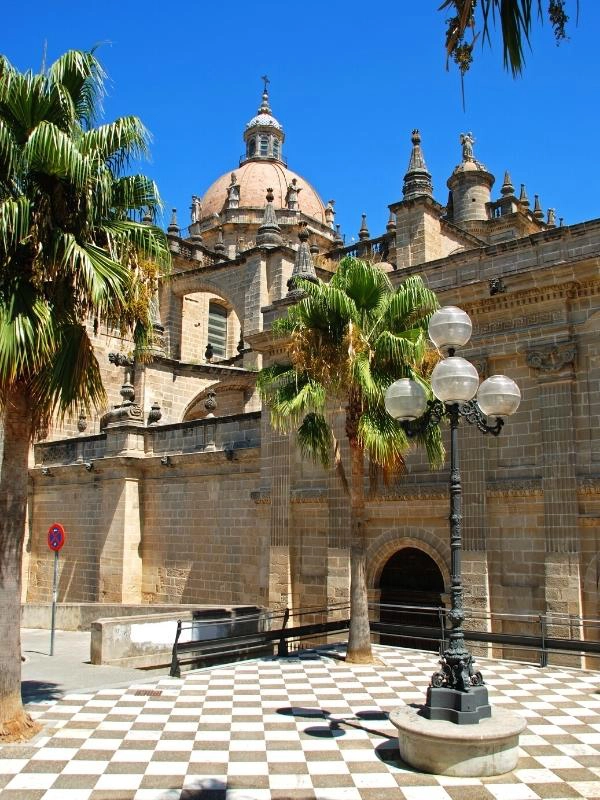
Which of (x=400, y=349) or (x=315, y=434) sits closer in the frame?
(x=400, y=349)

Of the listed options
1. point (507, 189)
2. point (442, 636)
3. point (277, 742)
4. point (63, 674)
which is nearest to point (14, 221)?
point (277, 742)

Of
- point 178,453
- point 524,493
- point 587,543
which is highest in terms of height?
point 178,453

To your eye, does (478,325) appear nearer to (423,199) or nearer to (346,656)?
(346,656)

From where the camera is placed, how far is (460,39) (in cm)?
460

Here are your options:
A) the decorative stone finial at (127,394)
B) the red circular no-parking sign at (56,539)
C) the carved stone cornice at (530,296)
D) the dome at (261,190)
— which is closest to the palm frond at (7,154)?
the red circular no-parking sign at (56,539)

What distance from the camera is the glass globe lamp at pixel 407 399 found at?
8.46 m

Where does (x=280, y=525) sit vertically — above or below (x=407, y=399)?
below

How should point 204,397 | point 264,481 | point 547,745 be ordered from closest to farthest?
point 547,745 → point 264,481 → point 204,397

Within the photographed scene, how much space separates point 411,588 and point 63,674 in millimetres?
8782

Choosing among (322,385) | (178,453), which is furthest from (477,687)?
(178,453)

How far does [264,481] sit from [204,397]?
872cm

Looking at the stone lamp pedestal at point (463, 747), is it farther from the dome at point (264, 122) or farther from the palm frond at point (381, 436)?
the dome at point (264, 122)

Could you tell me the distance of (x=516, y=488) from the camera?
1401cm

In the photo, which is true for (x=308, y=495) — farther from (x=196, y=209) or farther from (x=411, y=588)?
(x=196, y=209)
